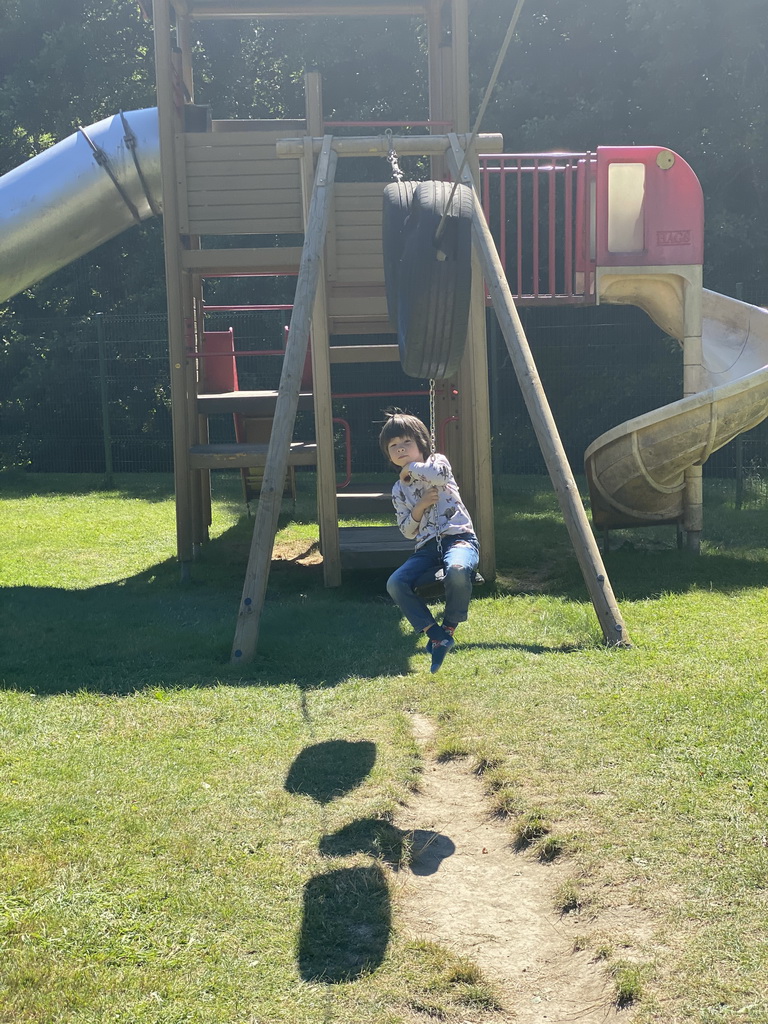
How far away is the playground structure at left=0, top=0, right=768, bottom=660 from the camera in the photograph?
867 cm

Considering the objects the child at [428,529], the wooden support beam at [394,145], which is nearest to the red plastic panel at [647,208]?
the wooden support beam at [394,145]

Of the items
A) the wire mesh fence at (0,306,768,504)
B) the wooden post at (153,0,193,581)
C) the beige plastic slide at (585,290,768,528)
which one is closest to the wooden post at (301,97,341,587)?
the wooden post at (153,0,193,581)

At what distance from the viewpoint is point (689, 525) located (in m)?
9.96

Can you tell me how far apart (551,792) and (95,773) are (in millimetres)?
1954

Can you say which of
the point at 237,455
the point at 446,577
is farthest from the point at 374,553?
the point at 446,577

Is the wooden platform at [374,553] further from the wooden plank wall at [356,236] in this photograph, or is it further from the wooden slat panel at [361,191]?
the wooden slat panel at [361,191]

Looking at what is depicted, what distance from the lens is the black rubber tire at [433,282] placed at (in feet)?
21.3

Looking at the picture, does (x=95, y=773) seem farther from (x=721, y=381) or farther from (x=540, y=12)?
(x=540, y=12)

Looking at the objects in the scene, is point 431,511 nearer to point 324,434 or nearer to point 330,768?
point 330,768

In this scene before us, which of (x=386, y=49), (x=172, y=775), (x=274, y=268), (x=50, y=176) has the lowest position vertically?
(x=172, y=775)

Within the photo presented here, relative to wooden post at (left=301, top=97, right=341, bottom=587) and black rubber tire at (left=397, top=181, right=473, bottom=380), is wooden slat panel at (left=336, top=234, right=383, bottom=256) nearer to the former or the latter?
wooden post at (left=301, top=97, right=341, bottom=587)

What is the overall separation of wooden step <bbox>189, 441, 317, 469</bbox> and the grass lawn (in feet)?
4.75

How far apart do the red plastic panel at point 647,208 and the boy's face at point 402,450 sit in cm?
532

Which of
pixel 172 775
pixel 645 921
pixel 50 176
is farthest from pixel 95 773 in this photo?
pixel 50 176
